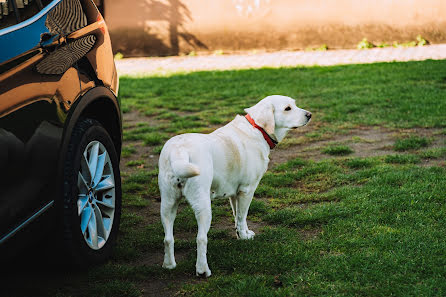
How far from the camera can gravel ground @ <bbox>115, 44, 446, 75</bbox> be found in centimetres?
1350

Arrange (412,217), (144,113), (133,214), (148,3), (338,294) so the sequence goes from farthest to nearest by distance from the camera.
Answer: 1. (148,3)
2. (144,113)
3. (133,214)
4. (412,217)
5. (338,294)

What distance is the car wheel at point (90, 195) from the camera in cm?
358

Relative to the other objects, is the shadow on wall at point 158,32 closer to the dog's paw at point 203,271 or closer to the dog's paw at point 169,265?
the dog's paw at point 169,265

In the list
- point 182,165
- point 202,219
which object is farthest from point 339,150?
point 182,165

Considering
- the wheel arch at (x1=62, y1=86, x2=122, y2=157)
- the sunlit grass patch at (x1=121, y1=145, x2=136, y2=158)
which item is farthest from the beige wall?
the wheel arch at (x1=62, y1=86, x2=122, y2=157)

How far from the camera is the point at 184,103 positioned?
10.2m

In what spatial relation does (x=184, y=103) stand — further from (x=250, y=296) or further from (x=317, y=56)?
(x=250, y=296)

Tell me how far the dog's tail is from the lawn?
742 mm

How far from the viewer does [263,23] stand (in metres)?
15.9

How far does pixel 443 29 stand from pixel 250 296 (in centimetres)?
1332

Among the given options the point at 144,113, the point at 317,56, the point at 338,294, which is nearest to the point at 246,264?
→ the point at 338,294

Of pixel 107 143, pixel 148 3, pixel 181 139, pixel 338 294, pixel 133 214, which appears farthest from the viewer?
pixel 148 3

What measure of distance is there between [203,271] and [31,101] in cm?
156

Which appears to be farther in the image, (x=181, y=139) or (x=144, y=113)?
(x=144, y=113)
